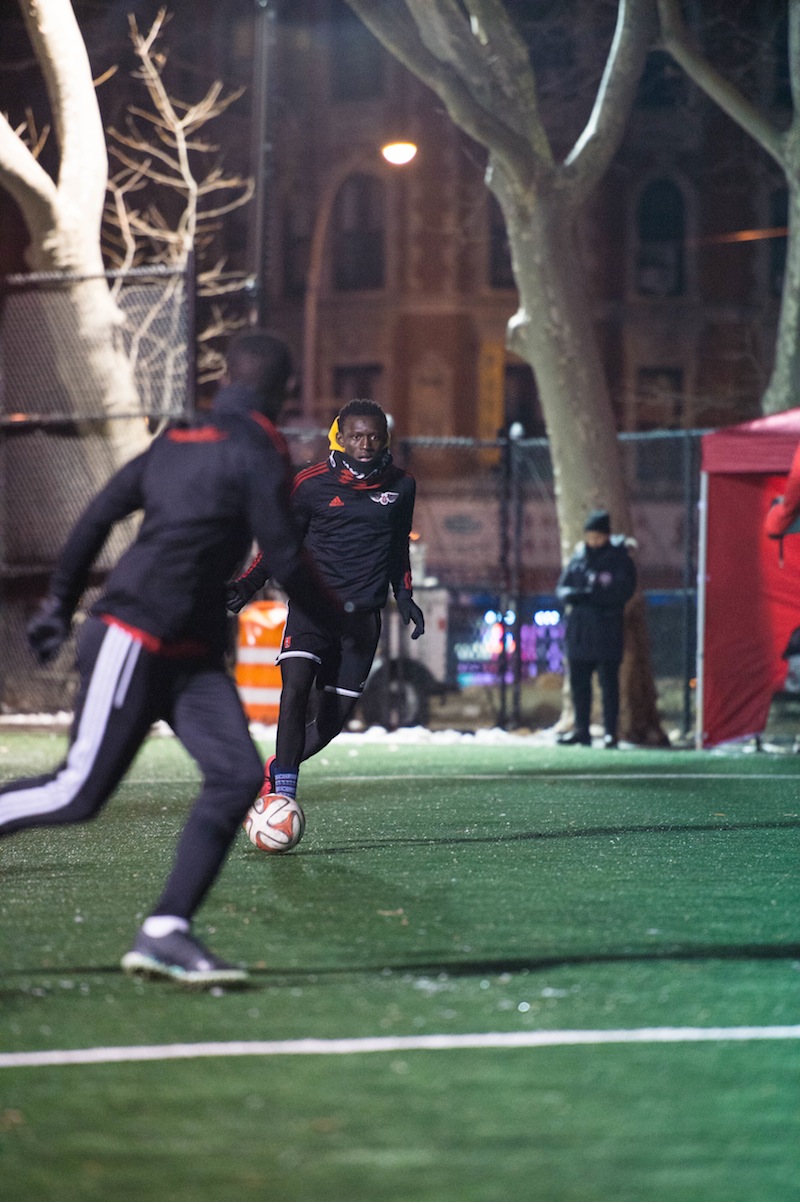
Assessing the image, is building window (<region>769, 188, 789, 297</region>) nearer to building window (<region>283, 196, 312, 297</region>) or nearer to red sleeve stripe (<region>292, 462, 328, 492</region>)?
building window (<region>283, 196, 312, 297</region>)

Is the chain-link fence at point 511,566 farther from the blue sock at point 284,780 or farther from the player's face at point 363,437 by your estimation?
the blue sock at point 284,780

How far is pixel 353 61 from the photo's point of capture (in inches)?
1588

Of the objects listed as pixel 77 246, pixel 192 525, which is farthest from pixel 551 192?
pixel 192 525

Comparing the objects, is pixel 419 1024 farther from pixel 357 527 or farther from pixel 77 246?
pixel 77 246

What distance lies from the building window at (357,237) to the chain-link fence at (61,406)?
2194cm

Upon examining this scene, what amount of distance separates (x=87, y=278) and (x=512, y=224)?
4.17m

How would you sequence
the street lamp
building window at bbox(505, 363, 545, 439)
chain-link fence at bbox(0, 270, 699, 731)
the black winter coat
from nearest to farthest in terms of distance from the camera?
the black winter coat, chain-link fence at bbox(0, 270, 699, 731), the street lamp, building window at bbox(505, 363, 545, 439)

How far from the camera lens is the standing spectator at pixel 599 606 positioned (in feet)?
52.9

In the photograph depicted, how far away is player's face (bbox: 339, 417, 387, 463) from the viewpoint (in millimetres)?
8602

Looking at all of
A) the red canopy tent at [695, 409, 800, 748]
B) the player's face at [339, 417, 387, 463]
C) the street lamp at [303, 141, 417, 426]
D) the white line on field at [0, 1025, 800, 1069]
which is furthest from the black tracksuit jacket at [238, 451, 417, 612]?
the street lamp at [303, 141, 417, 426]

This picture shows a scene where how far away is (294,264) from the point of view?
136 ft

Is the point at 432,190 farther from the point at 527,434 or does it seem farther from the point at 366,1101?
the point at 366,1101

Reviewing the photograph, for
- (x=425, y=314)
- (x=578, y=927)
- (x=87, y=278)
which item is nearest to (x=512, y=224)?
(x=87, y=278)

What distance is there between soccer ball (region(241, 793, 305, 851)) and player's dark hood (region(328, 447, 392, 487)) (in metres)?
1.56
